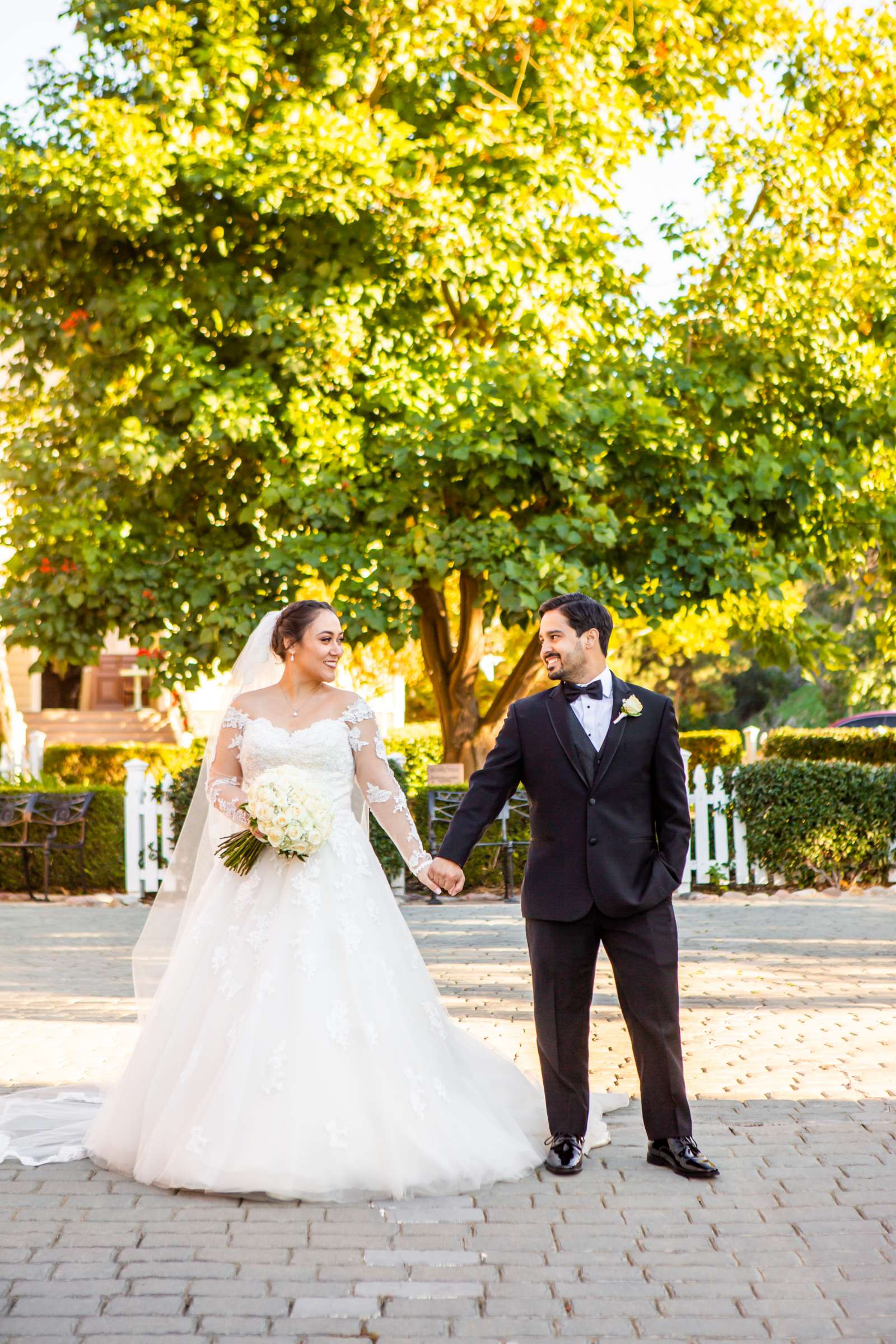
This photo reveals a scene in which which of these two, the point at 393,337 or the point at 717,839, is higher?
the point at 393,337

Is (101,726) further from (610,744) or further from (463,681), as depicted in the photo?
(610,744)

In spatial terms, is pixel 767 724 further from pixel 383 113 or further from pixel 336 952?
pixel 336 952

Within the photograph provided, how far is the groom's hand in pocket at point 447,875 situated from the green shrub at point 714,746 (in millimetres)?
16162

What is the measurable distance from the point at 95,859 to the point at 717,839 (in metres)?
6.19

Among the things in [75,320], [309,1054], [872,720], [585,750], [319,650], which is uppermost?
[75,320]

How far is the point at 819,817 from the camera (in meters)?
13.1

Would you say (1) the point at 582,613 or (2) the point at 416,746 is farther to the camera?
(2) the point at 416,746

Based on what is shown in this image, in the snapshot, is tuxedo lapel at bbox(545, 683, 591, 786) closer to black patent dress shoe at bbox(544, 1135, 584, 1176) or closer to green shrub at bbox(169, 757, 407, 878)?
black patent dress shoe at bbox(544, 1135, 584, 1176)

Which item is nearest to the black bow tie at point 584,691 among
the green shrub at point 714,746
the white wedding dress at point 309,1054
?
the white wedding dress at point 309,1054

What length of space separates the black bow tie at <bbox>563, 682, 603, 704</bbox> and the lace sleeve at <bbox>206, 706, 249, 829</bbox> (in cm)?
135

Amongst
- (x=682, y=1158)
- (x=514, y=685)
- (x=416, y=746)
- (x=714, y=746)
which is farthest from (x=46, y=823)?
(x=714, y=746)

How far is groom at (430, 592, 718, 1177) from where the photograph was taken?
4758 millimetres

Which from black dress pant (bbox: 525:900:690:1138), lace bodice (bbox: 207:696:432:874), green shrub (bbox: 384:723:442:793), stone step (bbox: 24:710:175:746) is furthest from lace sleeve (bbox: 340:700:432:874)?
stone step (bbox: 24:710:175:746)

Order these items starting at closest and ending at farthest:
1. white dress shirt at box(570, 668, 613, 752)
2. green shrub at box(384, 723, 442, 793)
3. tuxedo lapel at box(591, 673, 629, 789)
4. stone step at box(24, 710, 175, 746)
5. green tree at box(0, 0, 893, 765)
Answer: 1. tuxedo lapel at box(591, 673, 629, 789)
2. white dress shirt at box(570, 668, 613, 752)
3. green tree at box(0, 0, 893, 765)
4. green shrub at box(384, 723, 442, 793)
5. stone step at box(24, 710, 175, 746)
